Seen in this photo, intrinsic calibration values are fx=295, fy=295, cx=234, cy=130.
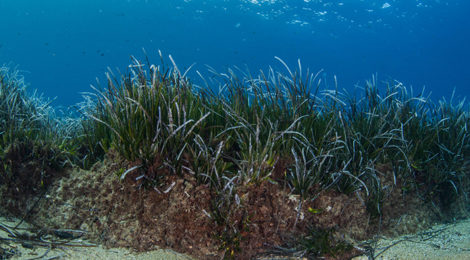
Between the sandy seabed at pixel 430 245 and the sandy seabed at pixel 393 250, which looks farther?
the sandy seabed at pixel 430 245

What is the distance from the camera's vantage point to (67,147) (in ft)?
11.6

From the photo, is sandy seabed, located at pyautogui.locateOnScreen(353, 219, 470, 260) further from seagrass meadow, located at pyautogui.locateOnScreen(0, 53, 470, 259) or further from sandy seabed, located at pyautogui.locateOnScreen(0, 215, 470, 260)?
seagrass meadow, located at pyautogui.locateOnScreen(0, 53, 470, 259)

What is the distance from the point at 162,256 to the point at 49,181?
1634mm

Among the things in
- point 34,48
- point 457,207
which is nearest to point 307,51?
point 457,207

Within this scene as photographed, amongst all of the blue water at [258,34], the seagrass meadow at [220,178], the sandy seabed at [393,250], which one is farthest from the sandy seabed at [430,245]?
the blue water at [258,34]

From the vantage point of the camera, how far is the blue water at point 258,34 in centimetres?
5253

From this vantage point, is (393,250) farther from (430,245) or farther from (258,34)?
(258,34)

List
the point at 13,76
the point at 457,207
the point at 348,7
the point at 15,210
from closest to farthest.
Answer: the point at 15,210 < the point at 457,207 < the point at 13,76 < the point at 348,7

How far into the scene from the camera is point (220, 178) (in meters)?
2.89

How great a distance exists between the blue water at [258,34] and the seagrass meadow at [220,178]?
3895 cm

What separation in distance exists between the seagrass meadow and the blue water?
3895 centimetres

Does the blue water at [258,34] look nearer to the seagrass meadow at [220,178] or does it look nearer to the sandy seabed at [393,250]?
the seagrass meadow at [220,178]

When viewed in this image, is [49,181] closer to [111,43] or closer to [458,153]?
[458,153]

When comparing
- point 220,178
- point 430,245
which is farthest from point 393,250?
point 220,178
